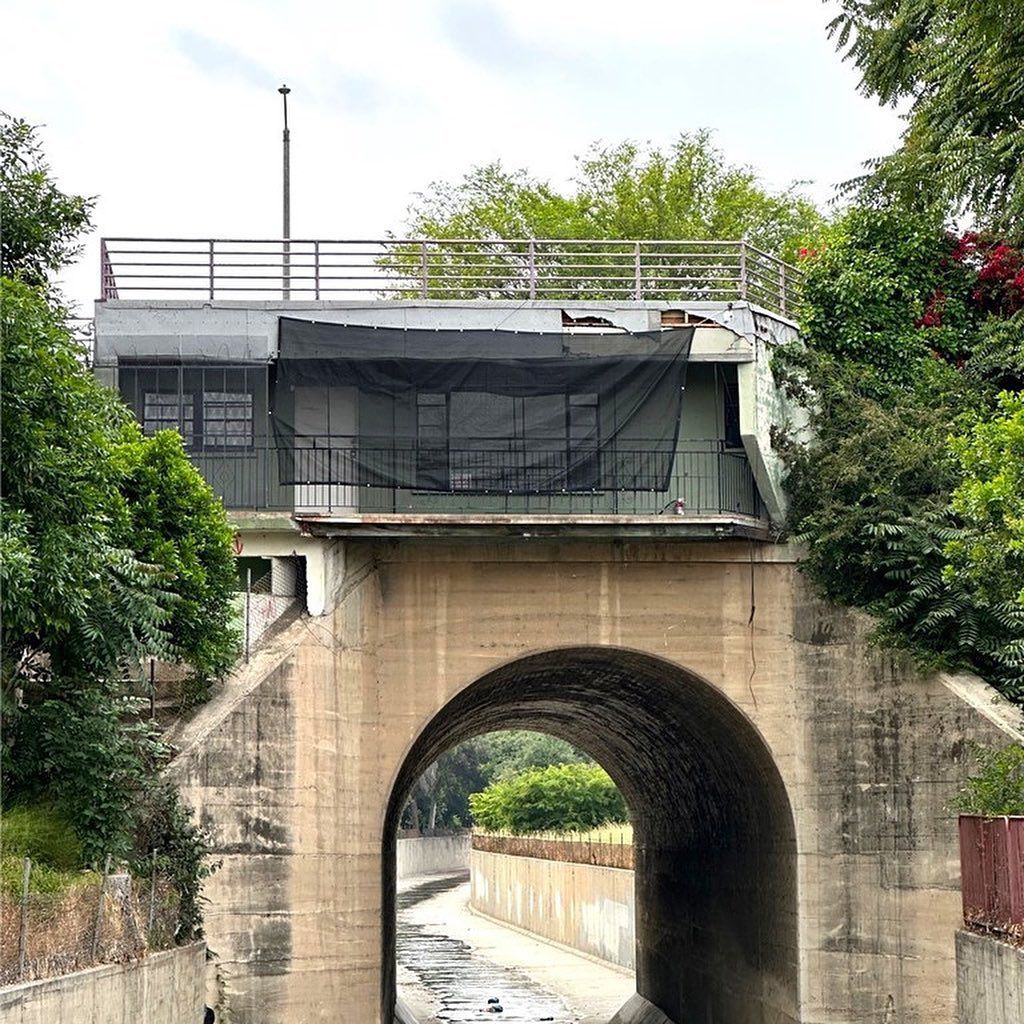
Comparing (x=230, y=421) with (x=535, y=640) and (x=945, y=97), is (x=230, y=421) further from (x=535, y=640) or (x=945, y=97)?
(x=945, y=97)

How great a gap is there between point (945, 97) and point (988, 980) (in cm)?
1771

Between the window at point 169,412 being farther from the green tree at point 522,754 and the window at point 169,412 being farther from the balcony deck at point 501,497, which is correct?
the green tree at point 522,754

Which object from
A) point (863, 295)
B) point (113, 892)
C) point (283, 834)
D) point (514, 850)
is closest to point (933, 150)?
point (863, 295)

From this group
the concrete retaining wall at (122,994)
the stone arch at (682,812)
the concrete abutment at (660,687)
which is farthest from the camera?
the stone arch at (682,812)

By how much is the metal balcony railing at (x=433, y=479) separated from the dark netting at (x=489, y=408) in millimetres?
24

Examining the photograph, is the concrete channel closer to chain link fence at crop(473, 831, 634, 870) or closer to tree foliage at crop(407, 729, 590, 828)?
chain link fence at crop(473, 831, 634, 870)

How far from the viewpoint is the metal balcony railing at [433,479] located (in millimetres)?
30469

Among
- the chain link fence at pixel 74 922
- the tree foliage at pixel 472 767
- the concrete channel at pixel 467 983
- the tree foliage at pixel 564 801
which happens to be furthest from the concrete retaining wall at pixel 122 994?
the tree foliage at pixel 472 767

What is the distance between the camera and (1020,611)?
2877 centimetres

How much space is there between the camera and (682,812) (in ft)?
129

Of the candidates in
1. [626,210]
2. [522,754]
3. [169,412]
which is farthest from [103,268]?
[522,754]

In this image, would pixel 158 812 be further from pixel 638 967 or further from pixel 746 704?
pixel 638 967

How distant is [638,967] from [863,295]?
63.3 ft

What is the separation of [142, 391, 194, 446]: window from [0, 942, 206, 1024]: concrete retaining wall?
375 inches
